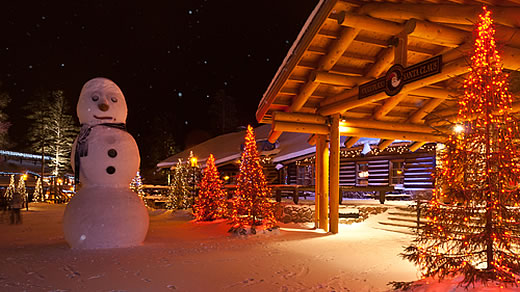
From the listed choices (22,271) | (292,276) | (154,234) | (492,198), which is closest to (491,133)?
(492,198)

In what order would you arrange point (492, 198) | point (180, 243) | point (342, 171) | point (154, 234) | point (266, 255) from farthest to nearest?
1. point (342, 171)
2. point (154, 234)
3. point (180, 243)
4. point (266, 255)
5. point (492, 198)

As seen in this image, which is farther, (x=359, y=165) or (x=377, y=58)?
(x=359, y=165)

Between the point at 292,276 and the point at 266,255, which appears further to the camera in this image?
the point at 266,255

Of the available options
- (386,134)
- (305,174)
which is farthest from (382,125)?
(305,174)

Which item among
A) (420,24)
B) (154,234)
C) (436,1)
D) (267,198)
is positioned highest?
(436,1)

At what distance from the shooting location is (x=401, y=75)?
7750mm

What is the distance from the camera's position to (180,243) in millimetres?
9945

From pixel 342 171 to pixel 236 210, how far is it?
12106 millimetres

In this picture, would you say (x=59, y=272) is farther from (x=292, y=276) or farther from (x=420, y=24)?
(x=420, y=24)

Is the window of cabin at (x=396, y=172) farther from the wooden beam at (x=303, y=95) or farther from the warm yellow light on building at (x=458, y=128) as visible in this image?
the warm yellow light on building at (x=458, y=128)

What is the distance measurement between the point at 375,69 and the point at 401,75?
2.28 meters

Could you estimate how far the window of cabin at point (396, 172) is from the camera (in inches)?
783

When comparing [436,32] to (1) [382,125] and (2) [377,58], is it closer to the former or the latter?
(2) [377,58]

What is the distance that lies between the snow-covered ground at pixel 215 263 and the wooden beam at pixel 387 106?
3886 millimetres
